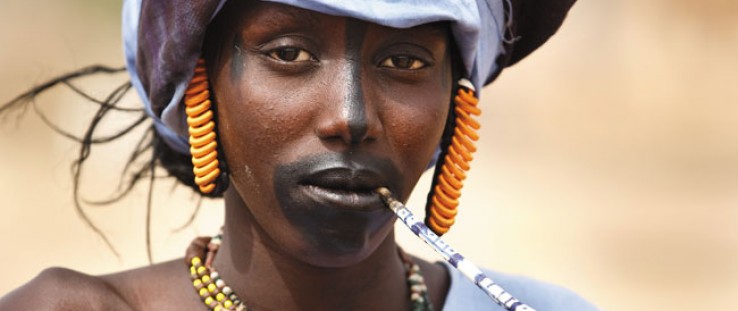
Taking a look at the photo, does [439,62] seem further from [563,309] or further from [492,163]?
[492,163]

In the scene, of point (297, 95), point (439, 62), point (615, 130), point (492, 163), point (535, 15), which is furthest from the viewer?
point (615, 130)

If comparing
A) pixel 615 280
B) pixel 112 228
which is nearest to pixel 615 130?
pixel 615 280

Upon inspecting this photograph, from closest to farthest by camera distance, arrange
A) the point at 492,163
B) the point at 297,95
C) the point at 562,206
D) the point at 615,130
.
→ the point at 297,95 < the point at 562,206 < the point at 492,163 < the point at 615,130

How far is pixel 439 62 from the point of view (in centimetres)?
256

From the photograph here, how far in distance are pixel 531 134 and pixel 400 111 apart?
547cm

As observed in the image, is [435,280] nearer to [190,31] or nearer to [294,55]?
[294,55]

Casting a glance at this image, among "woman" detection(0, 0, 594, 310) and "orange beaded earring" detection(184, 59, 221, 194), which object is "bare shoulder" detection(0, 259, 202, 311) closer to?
"woman" detection(0, 0, 594, 310)

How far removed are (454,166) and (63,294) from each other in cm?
85

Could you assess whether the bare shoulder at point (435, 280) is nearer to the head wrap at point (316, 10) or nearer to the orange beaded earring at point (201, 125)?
the head wrap at point (316, 10)

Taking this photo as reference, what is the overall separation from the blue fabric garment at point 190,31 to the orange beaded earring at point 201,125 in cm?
3

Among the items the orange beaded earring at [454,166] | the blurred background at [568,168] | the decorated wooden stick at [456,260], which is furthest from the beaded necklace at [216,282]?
the blurred background at [568,168]

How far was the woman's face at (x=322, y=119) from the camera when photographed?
237 centimetres

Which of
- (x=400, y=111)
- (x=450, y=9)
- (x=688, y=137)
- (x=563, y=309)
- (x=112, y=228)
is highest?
(x=450, y=9)

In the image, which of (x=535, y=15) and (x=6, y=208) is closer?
(x=535, y=15)
